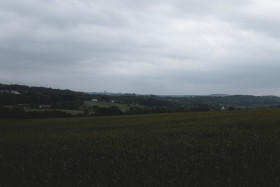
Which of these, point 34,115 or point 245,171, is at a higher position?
point 245,171

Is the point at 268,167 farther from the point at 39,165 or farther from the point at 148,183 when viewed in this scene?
the point at 39,165

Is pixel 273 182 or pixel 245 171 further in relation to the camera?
pixel 245 171

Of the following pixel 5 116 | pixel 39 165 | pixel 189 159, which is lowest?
pixel 5 116

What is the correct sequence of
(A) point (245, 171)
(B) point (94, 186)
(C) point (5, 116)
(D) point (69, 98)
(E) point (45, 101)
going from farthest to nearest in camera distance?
1. (D) point (69, 98)
2. (E) point (45, 101)
3. (C) point (5, 116)
4. (A) point (245, 171)
5. (B) point (94, 186)

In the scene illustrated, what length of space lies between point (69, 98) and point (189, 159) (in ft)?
357

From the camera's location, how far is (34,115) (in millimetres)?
63688

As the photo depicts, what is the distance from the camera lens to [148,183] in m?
4.58

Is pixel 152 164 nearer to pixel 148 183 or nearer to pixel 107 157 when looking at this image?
pixel 148 183

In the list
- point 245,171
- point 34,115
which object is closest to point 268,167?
point 245,171

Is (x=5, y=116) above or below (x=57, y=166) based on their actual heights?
below

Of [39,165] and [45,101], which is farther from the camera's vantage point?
[45,101]

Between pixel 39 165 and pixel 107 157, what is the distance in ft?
6.86

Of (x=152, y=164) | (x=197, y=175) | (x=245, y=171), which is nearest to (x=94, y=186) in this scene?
(x=152, y=164)

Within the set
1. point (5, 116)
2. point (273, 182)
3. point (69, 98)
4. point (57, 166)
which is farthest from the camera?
point (69, 98)
